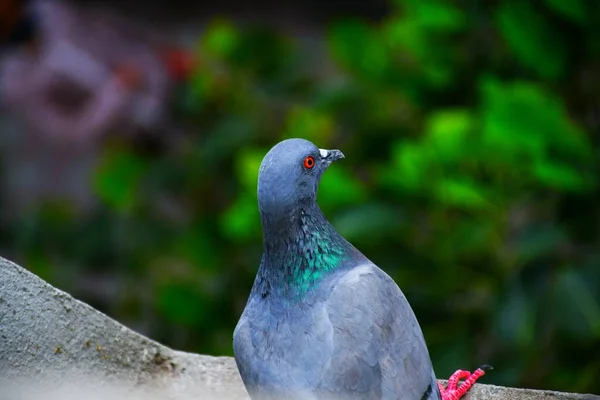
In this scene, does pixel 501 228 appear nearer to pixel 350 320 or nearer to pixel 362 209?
pixel 362 209

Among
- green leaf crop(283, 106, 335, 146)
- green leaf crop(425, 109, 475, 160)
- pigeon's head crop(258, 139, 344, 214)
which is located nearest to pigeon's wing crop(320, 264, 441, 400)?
pigeon's head crop(258, 139, 344, 214)

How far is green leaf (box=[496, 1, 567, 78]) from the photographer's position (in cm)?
289

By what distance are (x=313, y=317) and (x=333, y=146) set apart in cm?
201

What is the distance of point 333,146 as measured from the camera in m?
3.52

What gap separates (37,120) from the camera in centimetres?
414

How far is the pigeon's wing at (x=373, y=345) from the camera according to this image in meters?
1.51

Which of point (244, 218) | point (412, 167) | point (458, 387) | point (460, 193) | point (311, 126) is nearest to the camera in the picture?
point (458, 387)

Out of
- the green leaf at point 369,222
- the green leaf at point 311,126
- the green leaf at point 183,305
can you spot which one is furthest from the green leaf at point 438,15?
the green leaf at point 183,305

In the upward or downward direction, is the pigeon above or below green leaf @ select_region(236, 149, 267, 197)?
above

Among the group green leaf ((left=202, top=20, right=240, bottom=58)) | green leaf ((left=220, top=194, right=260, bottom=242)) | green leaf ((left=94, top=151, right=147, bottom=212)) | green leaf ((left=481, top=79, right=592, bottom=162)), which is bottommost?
green leaf ((left=94, top=151, right=147, bottom=212))

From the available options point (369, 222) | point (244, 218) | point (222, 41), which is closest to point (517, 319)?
point (369, 222)

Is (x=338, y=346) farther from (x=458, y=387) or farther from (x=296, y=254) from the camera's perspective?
(x=458, y=387)

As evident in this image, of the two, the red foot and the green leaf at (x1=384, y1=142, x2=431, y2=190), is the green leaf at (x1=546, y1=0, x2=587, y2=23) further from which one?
the red foot

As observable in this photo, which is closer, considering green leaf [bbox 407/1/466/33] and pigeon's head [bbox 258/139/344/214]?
pigeon's head [bbox 258/139/344/214]
